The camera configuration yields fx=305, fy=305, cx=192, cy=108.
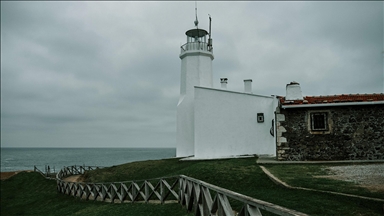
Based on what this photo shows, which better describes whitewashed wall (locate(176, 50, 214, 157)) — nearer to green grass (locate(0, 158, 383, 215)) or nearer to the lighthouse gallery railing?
the lighthouse gallery railing

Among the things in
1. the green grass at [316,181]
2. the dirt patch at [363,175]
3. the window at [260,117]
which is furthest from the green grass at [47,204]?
the window at [260,117]

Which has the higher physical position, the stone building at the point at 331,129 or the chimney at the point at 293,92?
the chimney at the point at 293,92

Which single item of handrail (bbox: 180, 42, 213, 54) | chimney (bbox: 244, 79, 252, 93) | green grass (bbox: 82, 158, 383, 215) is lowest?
green grass (bbox: 82, 158, 383, 215)

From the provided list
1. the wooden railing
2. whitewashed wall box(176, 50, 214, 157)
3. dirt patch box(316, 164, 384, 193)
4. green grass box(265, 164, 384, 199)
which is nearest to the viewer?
the wooden railing

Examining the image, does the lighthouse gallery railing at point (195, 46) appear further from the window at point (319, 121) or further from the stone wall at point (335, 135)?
the window at point (319, 121)

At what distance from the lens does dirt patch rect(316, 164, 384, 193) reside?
870 centimetres

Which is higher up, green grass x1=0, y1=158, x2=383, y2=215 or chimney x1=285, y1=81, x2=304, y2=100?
chimney x1=285, y1=81, x2=304, y2=100

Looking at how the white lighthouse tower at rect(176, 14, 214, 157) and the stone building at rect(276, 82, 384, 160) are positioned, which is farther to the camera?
the white lighthouse tower at rect(176, 14, 214, 157)

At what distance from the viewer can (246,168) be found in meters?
12.8

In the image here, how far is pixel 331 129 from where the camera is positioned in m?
14.6

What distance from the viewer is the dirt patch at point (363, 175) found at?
8698 millimetres

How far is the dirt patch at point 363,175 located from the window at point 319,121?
2.89 meters

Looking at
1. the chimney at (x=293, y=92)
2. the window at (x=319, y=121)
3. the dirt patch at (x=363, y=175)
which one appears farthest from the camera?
the chimney at (x=293, y=92)

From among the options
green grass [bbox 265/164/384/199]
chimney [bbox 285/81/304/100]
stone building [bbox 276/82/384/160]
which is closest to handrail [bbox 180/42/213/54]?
chimney [bbox 285/81/304/100]
